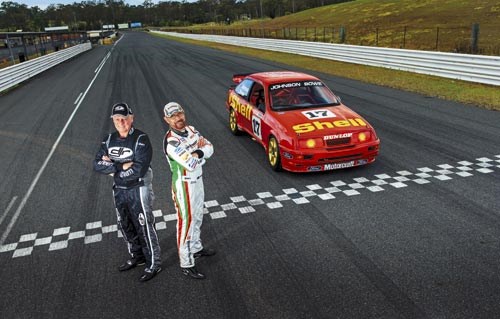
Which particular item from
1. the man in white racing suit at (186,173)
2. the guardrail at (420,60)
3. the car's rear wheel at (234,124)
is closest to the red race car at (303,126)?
the car's rear wheel at (234,124)

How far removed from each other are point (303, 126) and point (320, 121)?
35cm

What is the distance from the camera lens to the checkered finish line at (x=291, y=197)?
4820mm

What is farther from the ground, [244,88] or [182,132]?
[182,132]

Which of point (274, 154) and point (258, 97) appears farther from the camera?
point (258, 97)

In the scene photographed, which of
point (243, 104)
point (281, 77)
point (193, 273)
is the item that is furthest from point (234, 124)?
point (193, 273)

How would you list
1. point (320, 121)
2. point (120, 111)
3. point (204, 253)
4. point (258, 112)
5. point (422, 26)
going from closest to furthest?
point (120, 111) → point (204, 253) → point (320, 121) → point (258, 112) → point (422, 26)

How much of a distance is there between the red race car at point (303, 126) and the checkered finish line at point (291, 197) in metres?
0.44

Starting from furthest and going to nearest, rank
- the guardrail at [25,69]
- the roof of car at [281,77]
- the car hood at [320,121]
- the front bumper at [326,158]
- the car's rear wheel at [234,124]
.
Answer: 1. the guardrail at [25,69]
2. the car's rear wheel at [234,124]
3. the roof of car at [281,77]
4. the car hood at [320,121]
5. the front bumper at [326,158]

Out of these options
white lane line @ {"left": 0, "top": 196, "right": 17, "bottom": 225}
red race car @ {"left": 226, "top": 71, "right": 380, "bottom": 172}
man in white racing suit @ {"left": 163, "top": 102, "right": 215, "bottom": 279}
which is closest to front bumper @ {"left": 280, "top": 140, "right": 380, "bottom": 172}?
red race car @ {"left": 226, "top": 71, "right": 380, "bottom": 172}

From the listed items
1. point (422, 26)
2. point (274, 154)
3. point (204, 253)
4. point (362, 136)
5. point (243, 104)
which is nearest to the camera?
point (204, 253)

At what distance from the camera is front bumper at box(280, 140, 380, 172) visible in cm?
623

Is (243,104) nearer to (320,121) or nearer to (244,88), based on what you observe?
(244,88)

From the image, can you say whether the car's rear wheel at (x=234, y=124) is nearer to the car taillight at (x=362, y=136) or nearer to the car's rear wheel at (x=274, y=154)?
the car's rear wheel at (x=274, y=154)

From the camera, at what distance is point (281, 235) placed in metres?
4.73
